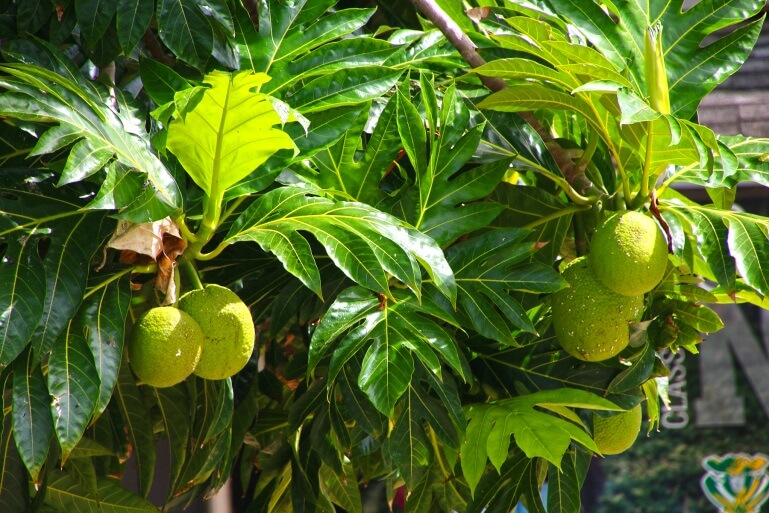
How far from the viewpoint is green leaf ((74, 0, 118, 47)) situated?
100 cm

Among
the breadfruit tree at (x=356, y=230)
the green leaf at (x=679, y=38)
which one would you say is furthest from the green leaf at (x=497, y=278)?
the green leaf at (x=679, y=38)

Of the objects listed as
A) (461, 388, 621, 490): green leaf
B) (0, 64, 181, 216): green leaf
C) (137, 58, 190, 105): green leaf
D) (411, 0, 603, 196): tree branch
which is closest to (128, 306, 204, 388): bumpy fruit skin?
(0, 64, 181, 216): green leaf

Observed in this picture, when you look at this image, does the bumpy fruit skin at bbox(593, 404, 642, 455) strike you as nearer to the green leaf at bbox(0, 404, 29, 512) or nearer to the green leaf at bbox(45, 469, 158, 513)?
the green leaf at bbox(45, 469, 158, 513)

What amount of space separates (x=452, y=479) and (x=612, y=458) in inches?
116

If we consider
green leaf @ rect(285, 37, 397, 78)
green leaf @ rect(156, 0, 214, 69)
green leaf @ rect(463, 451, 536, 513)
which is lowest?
green leaf @ rect(463, 451, 536, 513)

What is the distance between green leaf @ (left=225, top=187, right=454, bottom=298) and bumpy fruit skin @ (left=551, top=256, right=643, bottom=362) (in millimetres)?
206

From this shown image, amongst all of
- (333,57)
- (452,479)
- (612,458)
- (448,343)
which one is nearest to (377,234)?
(448,343)

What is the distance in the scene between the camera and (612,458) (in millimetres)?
4062

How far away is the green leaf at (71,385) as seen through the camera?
856mm

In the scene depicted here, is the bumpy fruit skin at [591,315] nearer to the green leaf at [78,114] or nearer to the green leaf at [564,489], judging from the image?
the green leaf at [564,489]

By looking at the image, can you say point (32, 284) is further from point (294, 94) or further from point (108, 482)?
point (108, 482)

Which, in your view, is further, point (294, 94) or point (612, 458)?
point (612, 458)

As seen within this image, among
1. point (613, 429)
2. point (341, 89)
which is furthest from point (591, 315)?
point (341, 89)

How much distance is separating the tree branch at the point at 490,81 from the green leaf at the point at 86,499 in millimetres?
684
